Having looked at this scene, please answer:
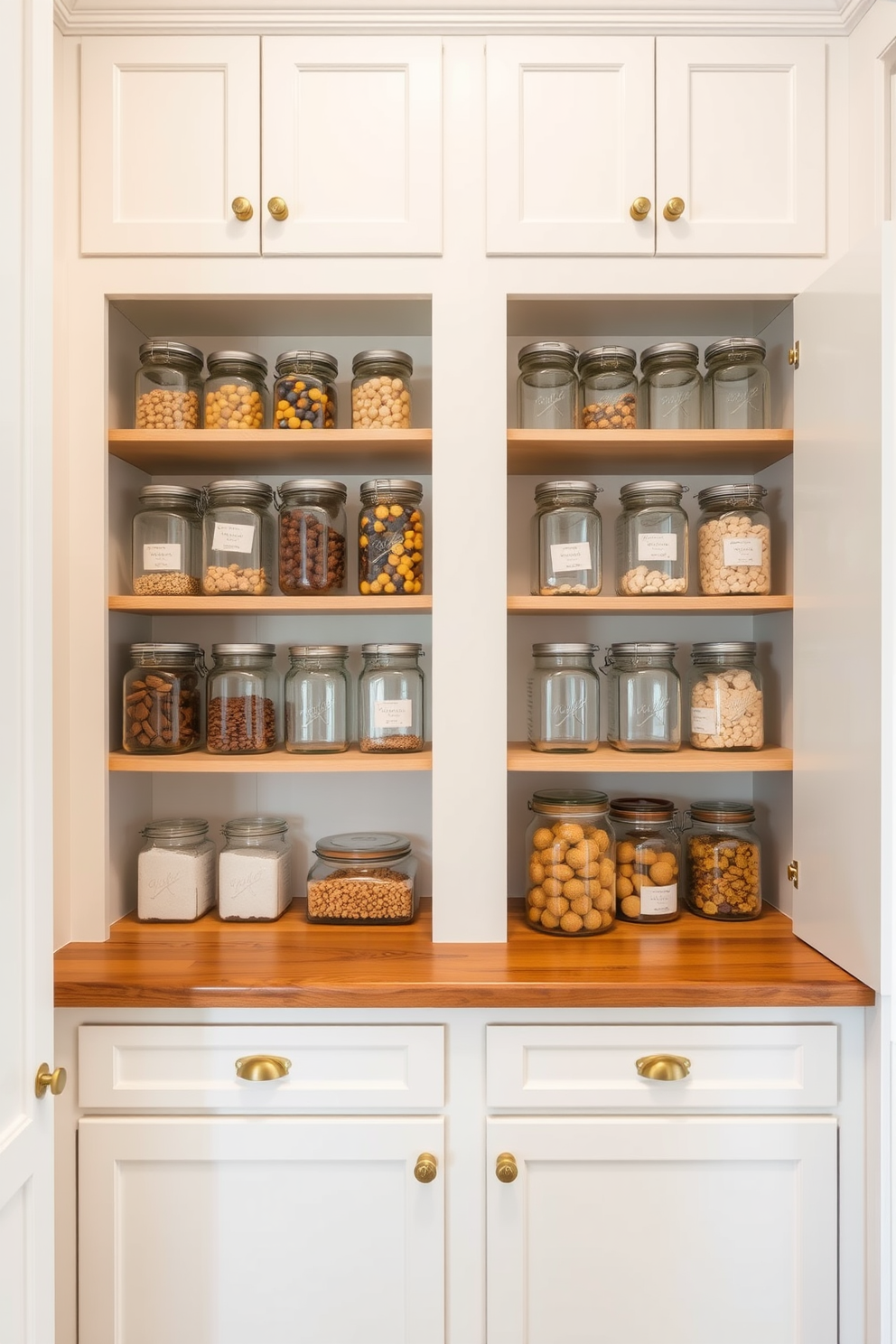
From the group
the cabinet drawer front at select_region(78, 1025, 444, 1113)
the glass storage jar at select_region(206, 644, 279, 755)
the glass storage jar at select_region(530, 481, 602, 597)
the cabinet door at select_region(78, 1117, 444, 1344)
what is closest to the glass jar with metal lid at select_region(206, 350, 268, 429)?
the glass storage jar at select_region(206, 644, 279, 755)

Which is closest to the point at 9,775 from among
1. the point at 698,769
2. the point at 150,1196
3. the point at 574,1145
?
the point at 150,1196

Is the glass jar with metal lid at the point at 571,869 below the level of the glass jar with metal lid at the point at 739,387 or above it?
below

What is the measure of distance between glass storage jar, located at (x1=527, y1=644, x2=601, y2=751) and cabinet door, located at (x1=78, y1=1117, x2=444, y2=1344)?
0.70 metres

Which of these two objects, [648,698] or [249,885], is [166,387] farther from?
[648,698]

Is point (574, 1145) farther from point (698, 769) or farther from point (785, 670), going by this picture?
point (785, 670)

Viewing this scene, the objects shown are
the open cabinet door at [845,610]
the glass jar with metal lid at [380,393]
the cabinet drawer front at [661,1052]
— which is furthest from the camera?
the glass jar with metal lid at [380,393]

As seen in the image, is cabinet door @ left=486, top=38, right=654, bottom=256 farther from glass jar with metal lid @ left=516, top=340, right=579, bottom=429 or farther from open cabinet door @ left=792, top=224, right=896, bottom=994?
open cabinet door @ left=792, top=224, right=896, bottom=994

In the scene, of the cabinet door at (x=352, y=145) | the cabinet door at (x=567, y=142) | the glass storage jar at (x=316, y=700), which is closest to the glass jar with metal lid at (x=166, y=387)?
the cabinet door at (x=352, y=145)

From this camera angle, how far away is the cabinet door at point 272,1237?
55.4 inches

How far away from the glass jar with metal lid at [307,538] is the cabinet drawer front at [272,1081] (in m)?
0.79

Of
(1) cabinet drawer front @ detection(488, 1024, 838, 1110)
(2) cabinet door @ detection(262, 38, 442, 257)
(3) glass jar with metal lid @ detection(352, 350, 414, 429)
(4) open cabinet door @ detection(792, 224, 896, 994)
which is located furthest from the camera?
(3) glass jar with metal lid @ detection(352, 350, 414, 429)

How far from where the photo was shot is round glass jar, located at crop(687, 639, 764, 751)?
173 centimetres

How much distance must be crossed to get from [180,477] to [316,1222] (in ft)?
4.74

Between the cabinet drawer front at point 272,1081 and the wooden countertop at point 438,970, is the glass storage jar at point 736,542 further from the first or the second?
the cabinet drawer front at point 272,1081
